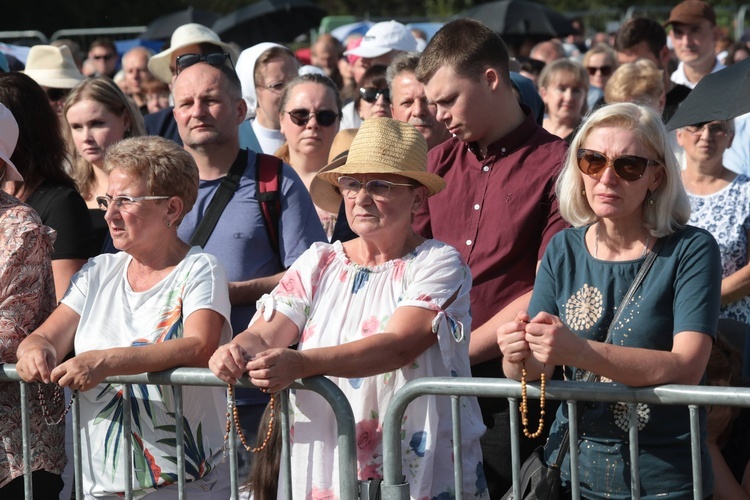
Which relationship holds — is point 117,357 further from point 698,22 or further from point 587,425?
point 698,22

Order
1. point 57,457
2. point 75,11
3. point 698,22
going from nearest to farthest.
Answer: point 57,457
point 698,22
point 75,11

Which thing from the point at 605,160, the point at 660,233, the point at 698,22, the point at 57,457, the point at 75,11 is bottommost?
the point at 57,457

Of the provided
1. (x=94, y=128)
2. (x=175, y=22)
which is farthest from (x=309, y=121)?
(x=175, y=22)

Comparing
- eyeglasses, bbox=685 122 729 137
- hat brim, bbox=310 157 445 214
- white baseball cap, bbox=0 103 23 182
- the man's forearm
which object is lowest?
the man's forearm

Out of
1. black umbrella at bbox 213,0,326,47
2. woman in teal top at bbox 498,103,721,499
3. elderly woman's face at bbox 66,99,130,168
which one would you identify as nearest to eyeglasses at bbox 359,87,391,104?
elderly woman's face at bbox 66,99,130,168

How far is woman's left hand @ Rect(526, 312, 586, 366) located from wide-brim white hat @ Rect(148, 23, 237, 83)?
5.24 meters

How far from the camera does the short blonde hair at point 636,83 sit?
23.2ft

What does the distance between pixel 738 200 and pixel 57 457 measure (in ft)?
11.4

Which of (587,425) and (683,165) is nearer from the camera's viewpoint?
(587,425)

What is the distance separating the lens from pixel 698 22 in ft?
30.8

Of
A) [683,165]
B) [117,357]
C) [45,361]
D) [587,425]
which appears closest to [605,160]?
[587,425]

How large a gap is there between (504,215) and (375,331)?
92cm

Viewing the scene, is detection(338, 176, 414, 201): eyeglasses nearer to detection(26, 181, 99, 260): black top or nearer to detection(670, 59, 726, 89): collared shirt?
detection(26, 181, 99, 260): black top

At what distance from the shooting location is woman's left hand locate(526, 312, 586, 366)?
10.3 ft
